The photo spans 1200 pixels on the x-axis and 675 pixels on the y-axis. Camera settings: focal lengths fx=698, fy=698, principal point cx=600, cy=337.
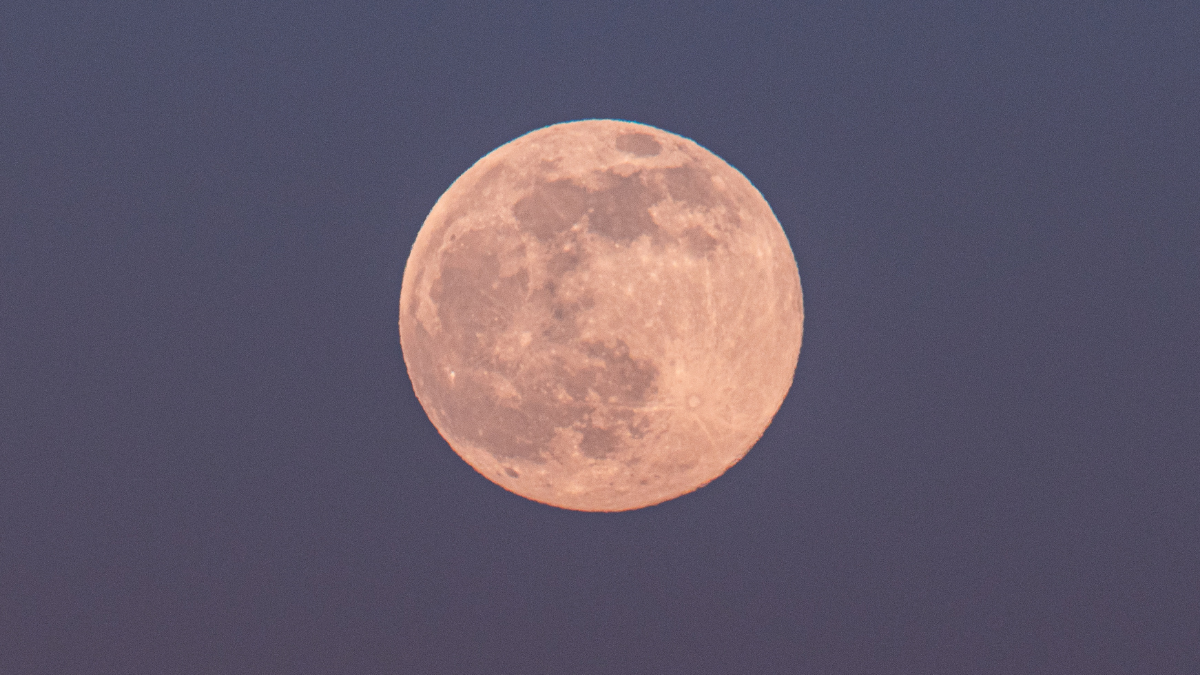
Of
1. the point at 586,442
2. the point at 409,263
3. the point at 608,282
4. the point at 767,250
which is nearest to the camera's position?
the point at 608,282

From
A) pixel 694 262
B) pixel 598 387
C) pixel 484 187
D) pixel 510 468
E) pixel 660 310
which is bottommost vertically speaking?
pixel 510 468

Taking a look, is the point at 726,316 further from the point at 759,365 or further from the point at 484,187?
the point at 484,187

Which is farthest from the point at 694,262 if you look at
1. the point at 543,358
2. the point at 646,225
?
the point at 543,358

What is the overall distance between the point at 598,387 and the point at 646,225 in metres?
1.21

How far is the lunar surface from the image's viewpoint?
16.1 ft

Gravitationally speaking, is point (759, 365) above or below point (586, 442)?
above

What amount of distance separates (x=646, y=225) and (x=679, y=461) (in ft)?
6.09

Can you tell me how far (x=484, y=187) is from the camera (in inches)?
218

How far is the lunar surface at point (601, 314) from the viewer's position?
4.90 m

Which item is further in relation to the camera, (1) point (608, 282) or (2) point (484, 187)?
(2) point (484, 187)

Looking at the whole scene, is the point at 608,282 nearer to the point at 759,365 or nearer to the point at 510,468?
the point at 759,365

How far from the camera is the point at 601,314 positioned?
4.85 metres

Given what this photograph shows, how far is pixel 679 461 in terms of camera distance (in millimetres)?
5461

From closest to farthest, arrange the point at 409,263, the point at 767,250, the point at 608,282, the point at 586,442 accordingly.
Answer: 1. the point at 608,282
2. the point at 586,442
3. the point at 767,250
4. the point at 409,263
